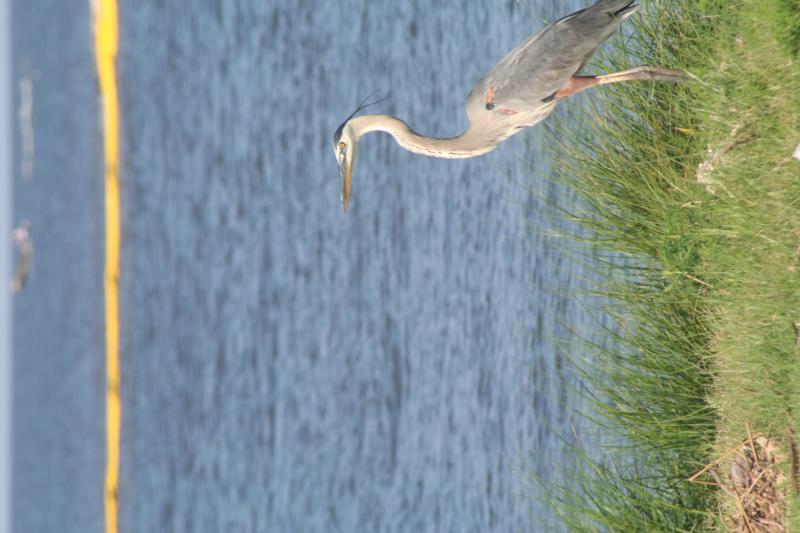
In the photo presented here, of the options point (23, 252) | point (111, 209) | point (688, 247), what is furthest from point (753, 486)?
point (23, 252)

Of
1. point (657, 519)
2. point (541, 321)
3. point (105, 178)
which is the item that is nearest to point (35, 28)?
point (105, 178)

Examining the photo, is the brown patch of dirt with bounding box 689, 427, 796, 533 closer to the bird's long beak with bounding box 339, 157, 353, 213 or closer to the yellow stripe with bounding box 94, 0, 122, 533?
the bird's long beak with bounding box 339, 157, 353, 213

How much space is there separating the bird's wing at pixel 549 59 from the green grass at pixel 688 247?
25 centimetres

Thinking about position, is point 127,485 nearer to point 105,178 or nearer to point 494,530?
point 105,178

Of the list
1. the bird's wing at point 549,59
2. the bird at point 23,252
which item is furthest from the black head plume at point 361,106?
the bird at point 23,252

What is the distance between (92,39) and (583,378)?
117cm

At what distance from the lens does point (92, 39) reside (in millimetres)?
1471

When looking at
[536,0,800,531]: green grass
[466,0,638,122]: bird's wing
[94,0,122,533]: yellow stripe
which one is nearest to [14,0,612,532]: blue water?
[94,0,122,533]: yellow stripe

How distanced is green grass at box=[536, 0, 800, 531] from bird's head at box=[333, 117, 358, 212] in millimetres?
604

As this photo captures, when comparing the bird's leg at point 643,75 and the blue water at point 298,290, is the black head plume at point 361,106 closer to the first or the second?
the blue water at point 298,290

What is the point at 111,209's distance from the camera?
148cm

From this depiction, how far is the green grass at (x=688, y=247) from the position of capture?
1625mm

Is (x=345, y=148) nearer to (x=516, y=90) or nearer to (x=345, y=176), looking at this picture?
(x=345, y=176)

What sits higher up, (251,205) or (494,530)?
(251,205)
